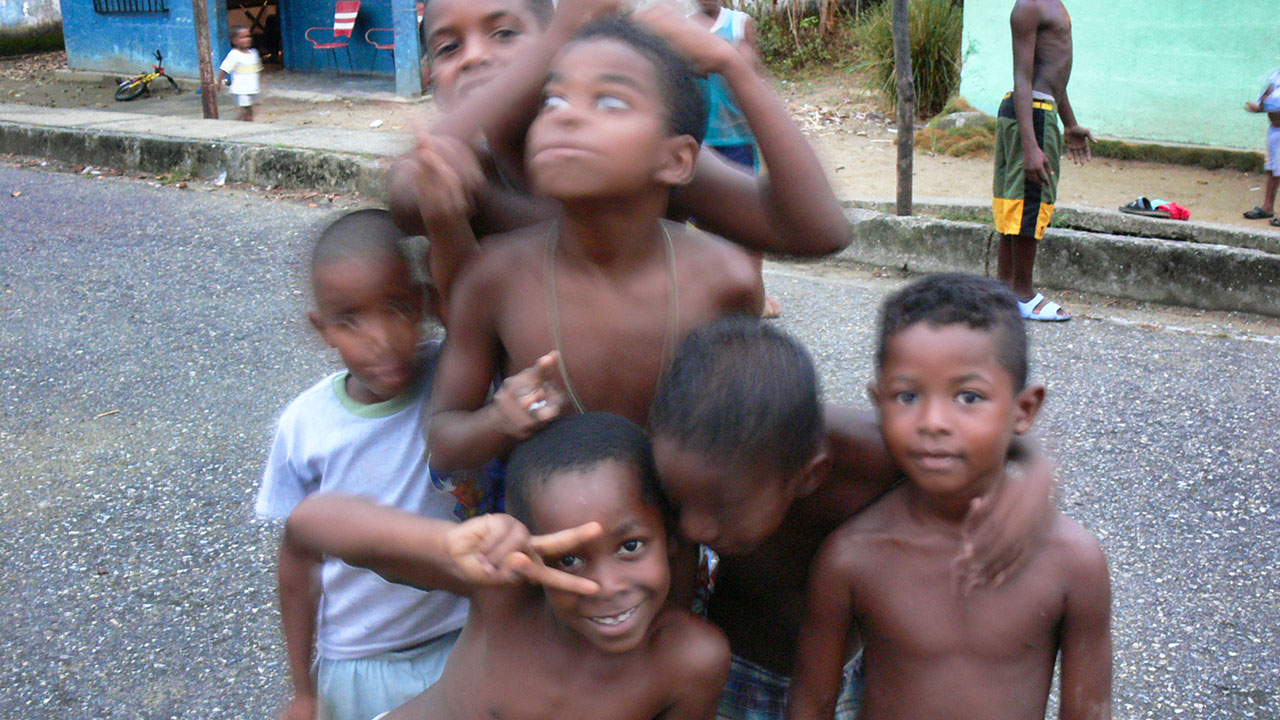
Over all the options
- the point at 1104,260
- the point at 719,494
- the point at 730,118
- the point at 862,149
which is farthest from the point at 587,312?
the point at 862,149

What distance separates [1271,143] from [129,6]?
12.9 metres

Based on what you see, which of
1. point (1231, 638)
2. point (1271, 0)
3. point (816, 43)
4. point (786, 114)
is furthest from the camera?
point (816, 43)

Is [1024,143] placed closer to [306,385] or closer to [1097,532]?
[1097,532]

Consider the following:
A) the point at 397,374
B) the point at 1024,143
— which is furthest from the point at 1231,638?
the point at 1024,143

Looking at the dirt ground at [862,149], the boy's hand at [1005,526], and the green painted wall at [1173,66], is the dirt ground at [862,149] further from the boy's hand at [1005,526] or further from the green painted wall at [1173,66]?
the boy's hand at [1005,526]

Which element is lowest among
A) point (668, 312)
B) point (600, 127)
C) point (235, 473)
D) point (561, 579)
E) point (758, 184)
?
point (235, 473)

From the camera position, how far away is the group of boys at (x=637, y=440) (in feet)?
4.59

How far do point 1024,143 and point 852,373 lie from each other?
172cm

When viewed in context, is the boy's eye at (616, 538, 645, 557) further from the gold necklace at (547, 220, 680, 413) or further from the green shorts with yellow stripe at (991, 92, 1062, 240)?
the green shorts with yellow stripe at (991, 92, 1062, 240)

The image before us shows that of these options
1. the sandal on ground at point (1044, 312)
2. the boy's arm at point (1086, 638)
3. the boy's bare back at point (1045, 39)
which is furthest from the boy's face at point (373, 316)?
the boy's bare back at point (1045, 39)

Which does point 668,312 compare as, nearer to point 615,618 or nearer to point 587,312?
point 587,312

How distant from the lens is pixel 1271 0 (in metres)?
7.75

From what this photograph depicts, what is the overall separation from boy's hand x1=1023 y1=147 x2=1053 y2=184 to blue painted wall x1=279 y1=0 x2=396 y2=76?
10.2 meters

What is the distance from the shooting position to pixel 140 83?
13.2 meters
